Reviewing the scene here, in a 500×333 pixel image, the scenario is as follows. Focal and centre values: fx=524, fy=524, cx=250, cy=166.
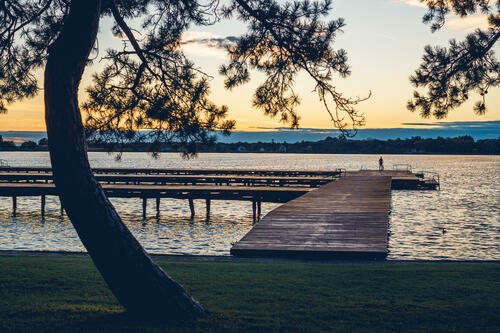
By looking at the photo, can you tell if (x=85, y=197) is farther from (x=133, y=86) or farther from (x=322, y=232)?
(x=322, y=232)

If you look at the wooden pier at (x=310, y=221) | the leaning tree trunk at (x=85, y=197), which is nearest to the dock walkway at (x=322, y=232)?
the wooden pier at (x=310, y=221)

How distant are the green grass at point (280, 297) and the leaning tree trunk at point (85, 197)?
314 millimetres

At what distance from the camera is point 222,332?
5.25 metres

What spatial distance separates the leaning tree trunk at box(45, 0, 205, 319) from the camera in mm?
5605

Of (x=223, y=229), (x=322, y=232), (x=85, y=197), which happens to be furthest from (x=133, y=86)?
(x=223, y=229)

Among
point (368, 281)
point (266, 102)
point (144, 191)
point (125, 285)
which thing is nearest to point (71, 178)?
point (125, 285)

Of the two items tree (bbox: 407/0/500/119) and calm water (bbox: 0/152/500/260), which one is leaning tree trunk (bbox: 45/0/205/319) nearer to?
tree (bbox: 407/0/500/119)

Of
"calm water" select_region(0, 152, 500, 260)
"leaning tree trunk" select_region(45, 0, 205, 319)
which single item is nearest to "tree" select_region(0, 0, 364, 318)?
"leaning tree trunk" select_region(45, 0, 205, 319)

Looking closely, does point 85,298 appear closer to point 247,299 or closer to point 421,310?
point 247,299

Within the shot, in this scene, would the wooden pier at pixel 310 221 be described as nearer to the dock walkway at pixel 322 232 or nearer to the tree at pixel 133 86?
the dock walkway at pixel 322 232

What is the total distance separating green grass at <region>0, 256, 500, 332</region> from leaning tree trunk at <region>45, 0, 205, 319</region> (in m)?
0.31

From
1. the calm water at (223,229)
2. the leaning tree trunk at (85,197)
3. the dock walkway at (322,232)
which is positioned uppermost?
the leaning tree trunk at (85,197)

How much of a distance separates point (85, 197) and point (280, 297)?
290cm

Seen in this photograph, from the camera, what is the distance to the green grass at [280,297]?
18.2 feet
